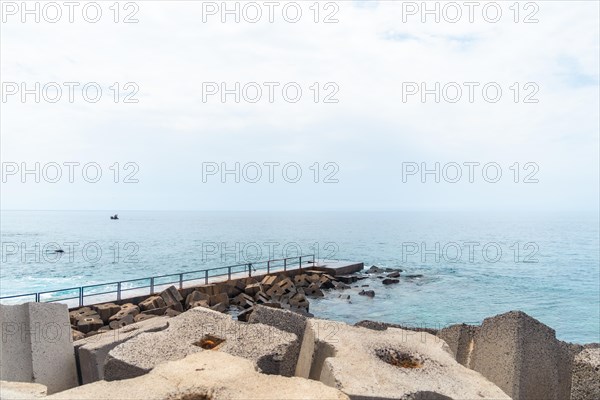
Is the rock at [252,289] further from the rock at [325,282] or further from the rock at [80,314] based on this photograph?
the rock at [80,314]

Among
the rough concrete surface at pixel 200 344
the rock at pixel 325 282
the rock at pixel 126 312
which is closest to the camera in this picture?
the rough concrete surface at pixel 200 344

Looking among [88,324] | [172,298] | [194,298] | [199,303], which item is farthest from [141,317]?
[194,298]

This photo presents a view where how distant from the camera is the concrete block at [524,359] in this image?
559 cm

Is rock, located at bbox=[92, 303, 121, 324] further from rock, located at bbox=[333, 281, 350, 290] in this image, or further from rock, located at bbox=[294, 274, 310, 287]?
rock, located at bbox=[333, 281, 350, 290]

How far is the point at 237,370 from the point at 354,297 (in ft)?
60.5

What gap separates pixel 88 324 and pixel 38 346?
637cm

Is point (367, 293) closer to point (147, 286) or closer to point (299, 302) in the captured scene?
point (299, 302)

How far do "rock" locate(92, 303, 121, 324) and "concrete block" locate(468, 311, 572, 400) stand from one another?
9.85 m

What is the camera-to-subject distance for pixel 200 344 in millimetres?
5242

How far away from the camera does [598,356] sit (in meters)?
4.70

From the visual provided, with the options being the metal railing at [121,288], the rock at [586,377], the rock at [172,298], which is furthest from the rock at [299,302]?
the rock at [586,377]

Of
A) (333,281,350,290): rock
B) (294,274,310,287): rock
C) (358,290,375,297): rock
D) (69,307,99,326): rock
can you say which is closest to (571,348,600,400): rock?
(69,307,99,326): rock

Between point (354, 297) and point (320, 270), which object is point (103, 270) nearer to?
point (320, 270)

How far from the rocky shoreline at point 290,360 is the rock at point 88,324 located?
5615 millimetres
